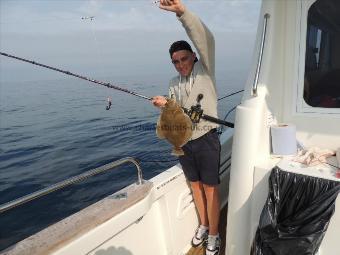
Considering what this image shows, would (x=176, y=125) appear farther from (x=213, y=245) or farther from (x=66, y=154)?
(x=66, y=154)

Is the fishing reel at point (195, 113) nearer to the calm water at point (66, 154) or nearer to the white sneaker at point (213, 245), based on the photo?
the white sneaker at point (213, 245)

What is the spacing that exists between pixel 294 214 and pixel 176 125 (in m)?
1.54

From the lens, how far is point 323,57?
3.29 m

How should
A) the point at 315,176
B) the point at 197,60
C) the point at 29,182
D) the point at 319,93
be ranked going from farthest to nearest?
the point at 29,182 → the point at 197,60 → the point at 319,93 → the point at 315,176

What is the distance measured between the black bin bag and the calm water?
5855 mm

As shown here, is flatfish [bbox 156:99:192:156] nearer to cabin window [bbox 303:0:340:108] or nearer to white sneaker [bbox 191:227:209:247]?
white sneaker [bbox 191:227:209:247]

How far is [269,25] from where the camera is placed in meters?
3.17

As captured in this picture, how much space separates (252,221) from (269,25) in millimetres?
2061

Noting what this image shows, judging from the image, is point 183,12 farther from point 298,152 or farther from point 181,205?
point 181,205

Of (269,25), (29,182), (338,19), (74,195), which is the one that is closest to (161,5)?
(269,25)

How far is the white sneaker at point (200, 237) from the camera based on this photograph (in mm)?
3953

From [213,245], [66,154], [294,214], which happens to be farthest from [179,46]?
[66,154]

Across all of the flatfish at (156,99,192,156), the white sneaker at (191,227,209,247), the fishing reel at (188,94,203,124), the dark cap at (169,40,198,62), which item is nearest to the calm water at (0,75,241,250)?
the white sneaker at (191,227,209,247)

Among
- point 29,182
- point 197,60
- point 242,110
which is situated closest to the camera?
point 242,110
